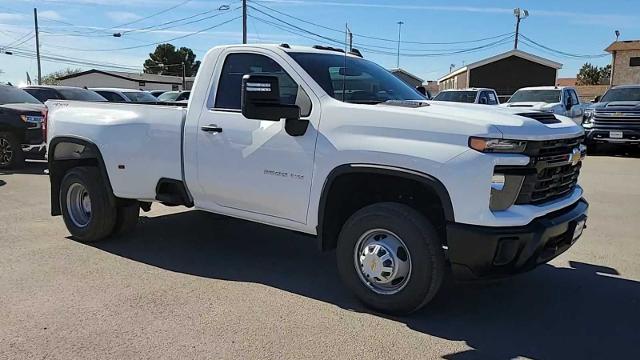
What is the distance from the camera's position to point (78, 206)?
21.3 ft

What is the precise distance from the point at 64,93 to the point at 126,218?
9.19m

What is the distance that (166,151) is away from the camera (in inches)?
215

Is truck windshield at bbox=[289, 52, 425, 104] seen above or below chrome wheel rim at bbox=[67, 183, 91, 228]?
above

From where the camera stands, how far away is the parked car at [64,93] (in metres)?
13.9

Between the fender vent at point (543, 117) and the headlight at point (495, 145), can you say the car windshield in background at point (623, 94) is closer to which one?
the fender vent at point (543, 117)

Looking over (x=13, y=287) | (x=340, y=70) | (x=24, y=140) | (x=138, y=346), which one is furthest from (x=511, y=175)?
(x=24, y=140)

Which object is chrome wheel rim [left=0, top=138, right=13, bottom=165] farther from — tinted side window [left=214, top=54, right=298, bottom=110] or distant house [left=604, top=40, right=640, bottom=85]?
distant house [left=604, top=40, right=640, bottom=85]

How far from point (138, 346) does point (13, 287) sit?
1.79m

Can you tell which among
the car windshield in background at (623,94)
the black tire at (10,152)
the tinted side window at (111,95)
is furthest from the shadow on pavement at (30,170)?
the car windshield in background at (623,94)

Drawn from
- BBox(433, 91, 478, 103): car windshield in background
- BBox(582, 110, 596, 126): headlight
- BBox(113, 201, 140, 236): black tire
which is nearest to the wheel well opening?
BBox(113, 201, 140, 236): black tire

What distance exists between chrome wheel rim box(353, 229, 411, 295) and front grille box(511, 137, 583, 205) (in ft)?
2.97

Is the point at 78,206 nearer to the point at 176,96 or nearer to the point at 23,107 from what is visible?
the point at 23,107

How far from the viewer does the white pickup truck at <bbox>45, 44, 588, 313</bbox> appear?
3.83m

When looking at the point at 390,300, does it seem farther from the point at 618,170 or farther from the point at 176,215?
the point at 618,170
